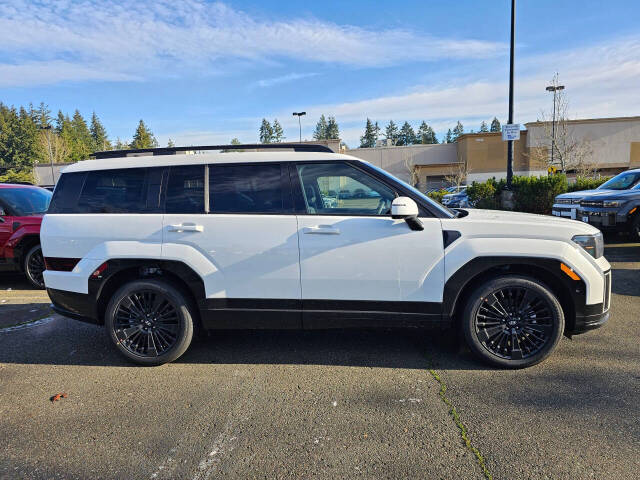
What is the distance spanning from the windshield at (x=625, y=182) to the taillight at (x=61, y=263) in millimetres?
10957

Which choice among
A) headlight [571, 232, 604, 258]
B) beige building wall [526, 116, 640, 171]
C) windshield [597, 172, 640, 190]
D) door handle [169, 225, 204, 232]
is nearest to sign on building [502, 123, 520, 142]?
windshield [597, 172, 640, 190]

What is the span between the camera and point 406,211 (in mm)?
3369

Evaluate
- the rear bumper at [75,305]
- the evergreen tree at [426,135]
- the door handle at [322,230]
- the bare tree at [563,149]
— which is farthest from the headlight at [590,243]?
the evergreen tree at [426,135]

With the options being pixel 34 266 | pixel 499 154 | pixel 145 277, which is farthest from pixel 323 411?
pixel 499 154

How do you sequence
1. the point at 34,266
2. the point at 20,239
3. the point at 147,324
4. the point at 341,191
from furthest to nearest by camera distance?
1. the point at 34,266
2. the point at 20,239
3. the point at 147,324
4. the point at 341,191

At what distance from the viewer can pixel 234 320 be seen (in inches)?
152

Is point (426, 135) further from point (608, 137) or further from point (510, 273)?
point (510, 273)

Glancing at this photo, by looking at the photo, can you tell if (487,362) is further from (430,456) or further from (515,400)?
(430,456)

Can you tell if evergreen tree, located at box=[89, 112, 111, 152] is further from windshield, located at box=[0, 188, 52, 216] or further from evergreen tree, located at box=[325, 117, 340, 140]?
windshield, located at box=[0, 188, 52, 216]

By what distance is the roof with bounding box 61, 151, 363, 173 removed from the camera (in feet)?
12.7

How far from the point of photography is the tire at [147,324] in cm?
389

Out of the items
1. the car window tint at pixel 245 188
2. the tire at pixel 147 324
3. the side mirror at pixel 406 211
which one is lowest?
the tire at pixel 147 324

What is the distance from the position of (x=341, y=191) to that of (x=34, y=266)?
19.7ft

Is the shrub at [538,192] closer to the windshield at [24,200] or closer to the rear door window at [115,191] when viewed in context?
the rear door window at [115,191]
